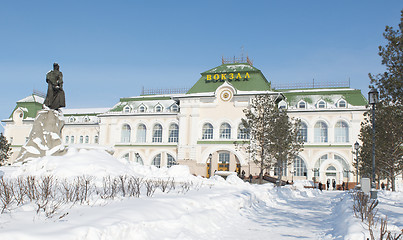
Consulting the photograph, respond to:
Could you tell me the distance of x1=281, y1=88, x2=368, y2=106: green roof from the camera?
5053 cm

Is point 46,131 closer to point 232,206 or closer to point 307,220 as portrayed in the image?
point 232,206

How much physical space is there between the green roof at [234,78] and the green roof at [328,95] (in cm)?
394

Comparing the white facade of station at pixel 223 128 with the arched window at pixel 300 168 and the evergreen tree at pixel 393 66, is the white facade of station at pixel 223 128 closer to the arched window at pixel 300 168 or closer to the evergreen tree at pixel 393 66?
the arched window at pixel 300 168

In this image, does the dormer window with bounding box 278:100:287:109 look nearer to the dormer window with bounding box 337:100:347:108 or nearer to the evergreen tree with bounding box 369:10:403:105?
the dormer window with bounding box 337:100:347:108

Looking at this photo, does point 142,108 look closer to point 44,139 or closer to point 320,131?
point 320,131

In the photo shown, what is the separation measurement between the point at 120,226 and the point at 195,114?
46.7 meters

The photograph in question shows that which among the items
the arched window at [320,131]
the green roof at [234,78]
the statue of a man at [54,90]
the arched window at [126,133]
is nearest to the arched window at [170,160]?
the arched window at [126,133]

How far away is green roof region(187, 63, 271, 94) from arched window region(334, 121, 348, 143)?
10.8 m

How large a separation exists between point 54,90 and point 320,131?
127ft

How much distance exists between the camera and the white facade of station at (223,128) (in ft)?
162

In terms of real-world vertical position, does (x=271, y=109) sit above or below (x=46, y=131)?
above

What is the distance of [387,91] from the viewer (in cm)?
1566

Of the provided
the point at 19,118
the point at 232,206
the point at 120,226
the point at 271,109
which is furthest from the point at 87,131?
the point at 120,226

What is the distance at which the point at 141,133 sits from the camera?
5834 centimetres
